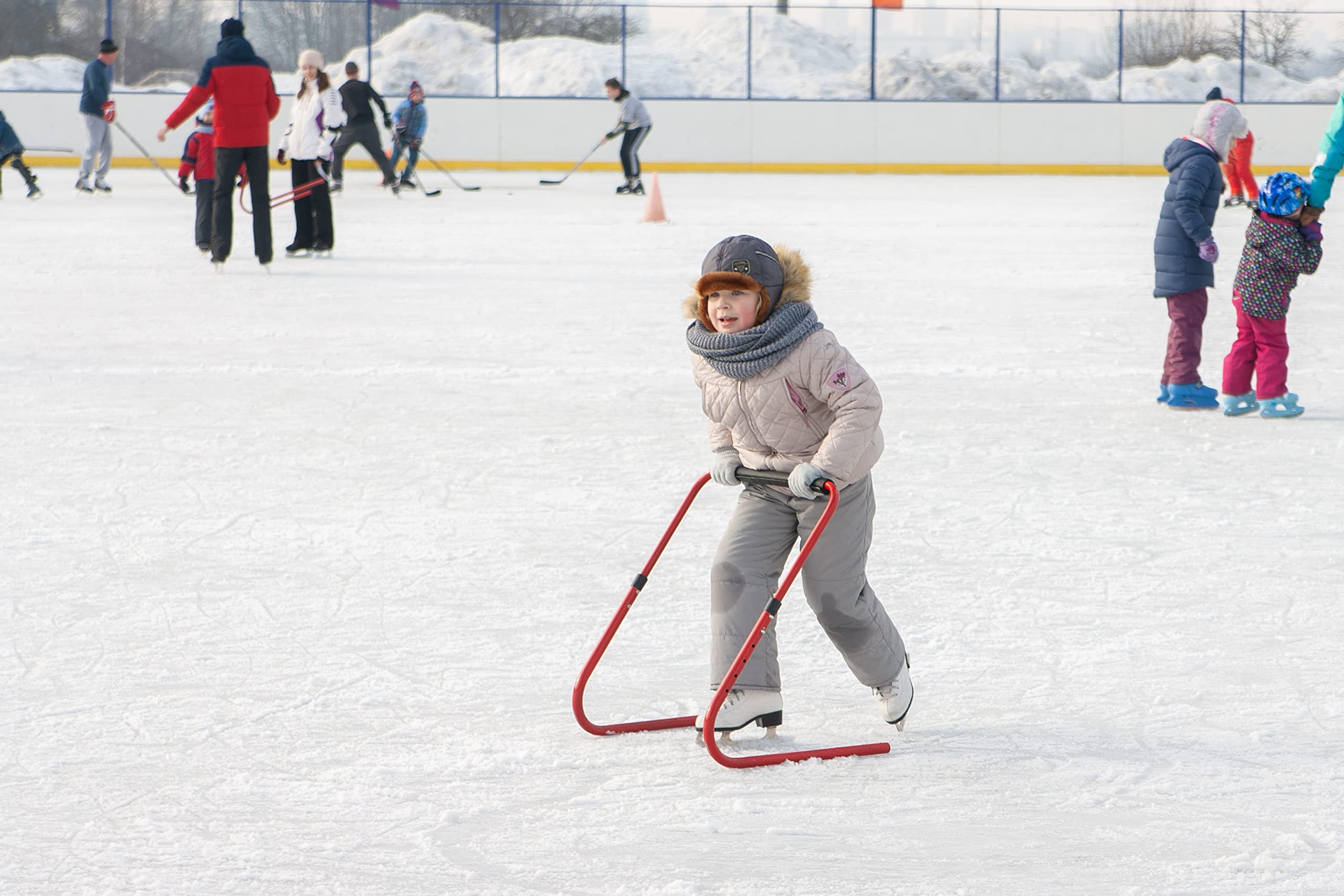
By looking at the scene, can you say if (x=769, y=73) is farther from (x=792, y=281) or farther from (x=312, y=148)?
(x=792, y=281)

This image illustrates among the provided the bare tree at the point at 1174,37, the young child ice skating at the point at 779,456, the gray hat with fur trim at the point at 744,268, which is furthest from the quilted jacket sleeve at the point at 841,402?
the bare tree at the point at 1174,37

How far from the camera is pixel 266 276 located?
929 cm

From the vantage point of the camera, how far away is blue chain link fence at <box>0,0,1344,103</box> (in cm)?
2333

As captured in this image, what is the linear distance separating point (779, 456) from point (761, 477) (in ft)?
0.16

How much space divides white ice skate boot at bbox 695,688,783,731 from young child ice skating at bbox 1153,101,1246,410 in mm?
3167

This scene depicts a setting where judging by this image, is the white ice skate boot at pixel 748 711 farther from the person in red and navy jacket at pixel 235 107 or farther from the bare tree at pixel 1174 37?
the bare tree at pixel 1174 37

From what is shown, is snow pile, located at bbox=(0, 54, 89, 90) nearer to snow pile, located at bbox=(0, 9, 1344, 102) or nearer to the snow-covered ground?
snow pile, located at bbox=(0, 9, 1344, 102)

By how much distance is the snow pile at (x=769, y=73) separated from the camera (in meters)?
23.4

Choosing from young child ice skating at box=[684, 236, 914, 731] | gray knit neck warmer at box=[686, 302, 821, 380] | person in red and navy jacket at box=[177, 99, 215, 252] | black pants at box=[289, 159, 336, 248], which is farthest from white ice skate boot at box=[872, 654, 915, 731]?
black pants at box=[289, 159, 336, 248]

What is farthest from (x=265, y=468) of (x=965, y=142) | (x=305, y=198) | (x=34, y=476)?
(x=965, y=142)

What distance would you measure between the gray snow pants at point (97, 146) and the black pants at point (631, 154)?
5362 mm

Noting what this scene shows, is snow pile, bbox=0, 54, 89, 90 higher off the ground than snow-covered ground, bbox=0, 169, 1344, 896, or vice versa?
snow pile, bbox=0, 54, 89, 90

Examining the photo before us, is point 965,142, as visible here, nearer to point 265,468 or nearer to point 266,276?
point 266,276

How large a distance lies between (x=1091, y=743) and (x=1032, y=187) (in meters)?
17.0
